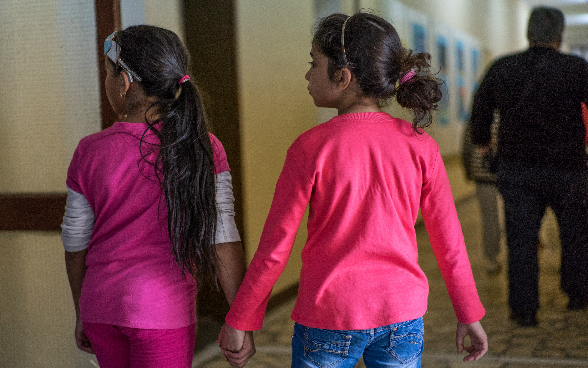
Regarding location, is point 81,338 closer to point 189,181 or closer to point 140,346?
point 140,346

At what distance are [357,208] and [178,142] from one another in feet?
1.29

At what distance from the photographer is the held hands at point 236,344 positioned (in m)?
1.20

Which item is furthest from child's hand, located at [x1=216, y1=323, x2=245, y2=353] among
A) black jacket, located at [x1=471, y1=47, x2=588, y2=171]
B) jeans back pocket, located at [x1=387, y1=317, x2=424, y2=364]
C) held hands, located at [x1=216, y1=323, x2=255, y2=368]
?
black jacket, located at [x1=471, y1=47, x2=588, y2=171]

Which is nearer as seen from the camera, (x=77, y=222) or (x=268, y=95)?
(x=77, y=222)

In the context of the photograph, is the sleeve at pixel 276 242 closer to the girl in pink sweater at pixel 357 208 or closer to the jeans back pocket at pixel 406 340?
the girl in pink sweater at pixel 357 208

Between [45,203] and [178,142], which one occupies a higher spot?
[178,142]

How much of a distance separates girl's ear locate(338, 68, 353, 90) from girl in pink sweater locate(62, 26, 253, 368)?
1.01 ft

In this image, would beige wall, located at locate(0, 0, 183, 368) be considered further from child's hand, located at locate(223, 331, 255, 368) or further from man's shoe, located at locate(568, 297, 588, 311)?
man's shoe, located at locate(568, 297, 588, 311)

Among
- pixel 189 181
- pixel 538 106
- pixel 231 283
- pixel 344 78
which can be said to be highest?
pixel 344 78

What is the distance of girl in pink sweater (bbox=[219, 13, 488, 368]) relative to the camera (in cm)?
112

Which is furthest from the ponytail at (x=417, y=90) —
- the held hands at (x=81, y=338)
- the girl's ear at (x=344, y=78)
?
the held hands at (x=81, y=338)

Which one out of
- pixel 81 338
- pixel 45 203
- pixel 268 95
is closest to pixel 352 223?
pixel 81 338


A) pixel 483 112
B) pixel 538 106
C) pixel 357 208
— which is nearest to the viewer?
pixel 357 208

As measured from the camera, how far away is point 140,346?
119 cm
